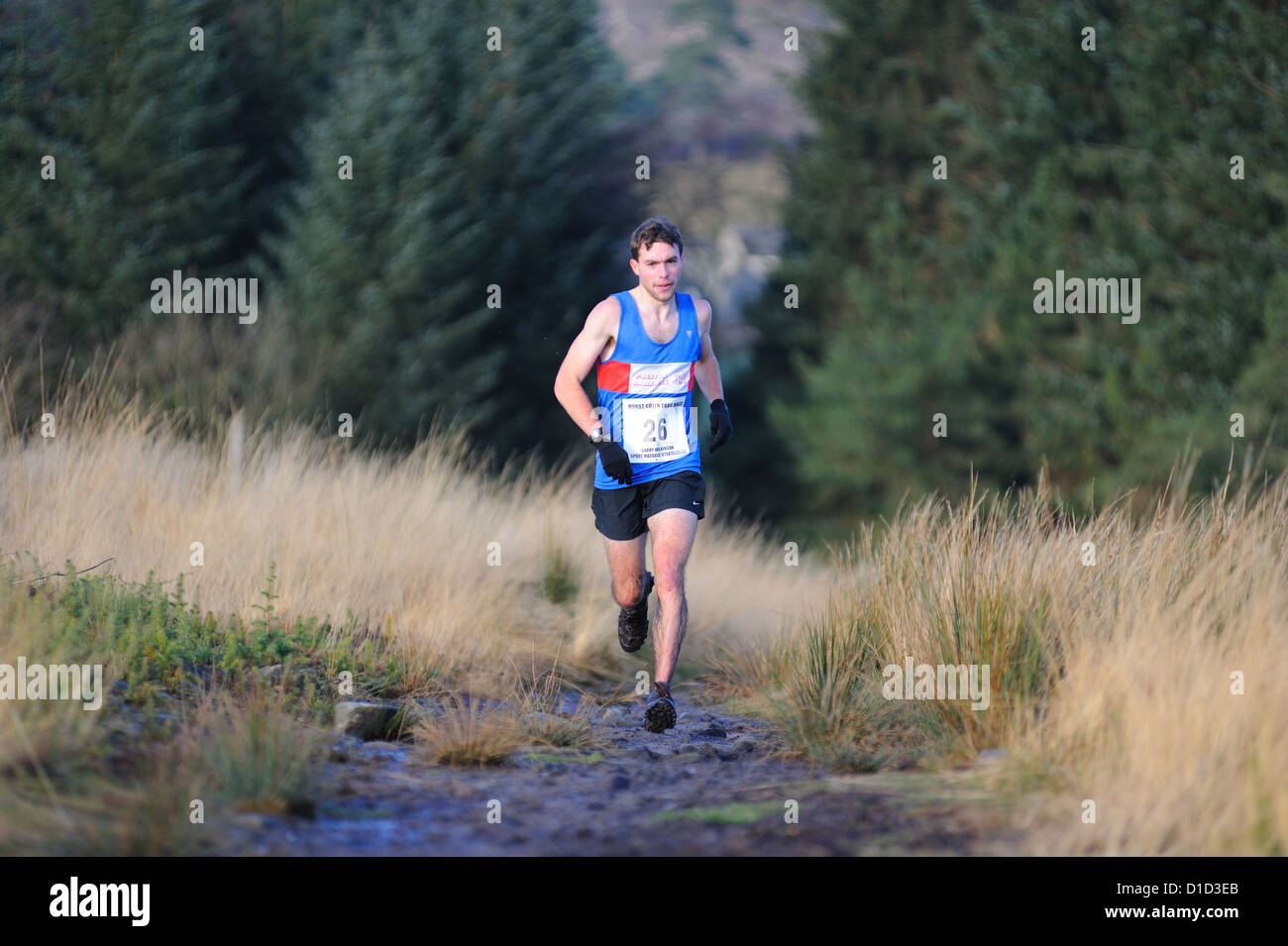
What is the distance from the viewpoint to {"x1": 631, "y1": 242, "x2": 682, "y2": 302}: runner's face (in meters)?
6.76

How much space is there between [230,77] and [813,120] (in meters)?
13.9

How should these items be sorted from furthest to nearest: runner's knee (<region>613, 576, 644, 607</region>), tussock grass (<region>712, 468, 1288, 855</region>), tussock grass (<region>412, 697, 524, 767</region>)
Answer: runner's knee (<region>613, 576, 644, 607</region>) → tussock grass (<region>412, 697, 524, 767</region>) → tussock grass (<region>712, 468, 1288, 855</region>)

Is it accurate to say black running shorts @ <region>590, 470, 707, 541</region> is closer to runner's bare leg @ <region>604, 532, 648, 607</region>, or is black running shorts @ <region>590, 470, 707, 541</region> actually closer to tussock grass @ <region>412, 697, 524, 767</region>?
runner's bare leg @ <region>604, 532, 648, 607</region>

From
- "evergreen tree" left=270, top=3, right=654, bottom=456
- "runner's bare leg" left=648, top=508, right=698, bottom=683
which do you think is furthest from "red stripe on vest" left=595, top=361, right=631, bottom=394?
"evergreen tree" left=270, top=3, right=654, bottom=456

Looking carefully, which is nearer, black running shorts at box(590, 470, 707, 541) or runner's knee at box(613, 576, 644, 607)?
black running shorts at box(590, 470, 707, 541)

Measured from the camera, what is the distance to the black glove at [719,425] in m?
6.96

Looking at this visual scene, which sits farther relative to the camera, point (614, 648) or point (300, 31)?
point (300, 31)

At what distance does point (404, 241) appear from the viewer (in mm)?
25297

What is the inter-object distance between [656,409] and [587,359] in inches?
15.9

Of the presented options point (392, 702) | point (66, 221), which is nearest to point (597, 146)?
point (66, 221)

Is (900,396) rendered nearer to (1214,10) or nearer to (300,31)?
(1214,10)
